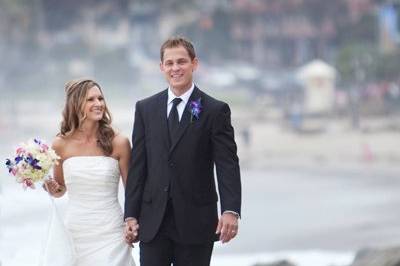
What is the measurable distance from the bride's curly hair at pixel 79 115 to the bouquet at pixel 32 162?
0.38 ft

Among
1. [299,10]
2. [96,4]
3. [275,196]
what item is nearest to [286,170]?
[275,196]

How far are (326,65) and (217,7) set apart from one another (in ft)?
9.56

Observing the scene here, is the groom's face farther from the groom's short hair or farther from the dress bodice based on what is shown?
the dress bodice

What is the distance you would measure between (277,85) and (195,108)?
20856 mm

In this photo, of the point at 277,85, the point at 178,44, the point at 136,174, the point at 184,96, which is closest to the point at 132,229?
the point at 136,174

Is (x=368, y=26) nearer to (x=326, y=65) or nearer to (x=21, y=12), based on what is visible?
(x=326, y=65)

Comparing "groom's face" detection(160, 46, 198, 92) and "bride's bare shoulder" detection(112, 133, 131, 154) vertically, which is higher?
"groom's face" detection(160, 46, 198, 92)

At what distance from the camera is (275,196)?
856 inches

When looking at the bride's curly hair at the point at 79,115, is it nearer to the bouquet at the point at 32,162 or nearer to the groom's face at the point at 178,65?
the bouquet at the point at 32,162

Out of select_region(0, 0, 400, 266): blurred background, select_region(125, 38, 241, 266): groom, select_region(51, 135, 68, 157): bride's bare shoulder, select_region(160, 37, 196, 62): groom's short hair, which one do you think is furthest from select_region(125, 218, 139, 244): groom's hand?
select_region(0, 0, 400, 266): blurred background

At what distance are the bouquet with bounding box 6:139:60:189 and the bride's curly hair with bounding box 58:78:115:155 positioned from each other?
115mm

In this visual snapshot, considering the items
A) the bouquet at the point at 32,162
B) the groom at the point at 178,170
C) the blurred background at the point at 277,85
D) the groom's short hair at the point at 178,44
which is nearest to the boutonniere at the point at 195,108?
the groom at the point at 178,170

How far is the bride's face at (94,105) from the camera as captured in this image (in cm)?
308

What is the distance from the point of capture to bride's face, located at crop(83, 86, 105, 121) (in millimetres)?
3078
